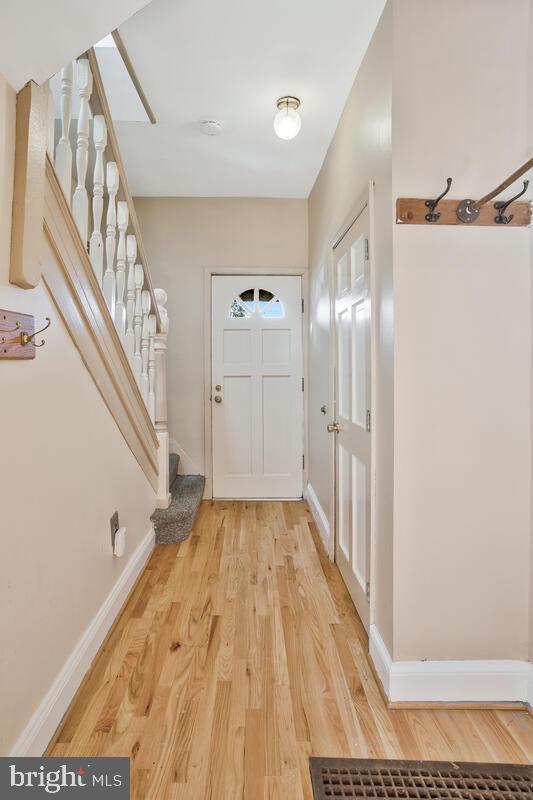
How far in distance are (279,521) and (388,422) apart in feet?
6.31

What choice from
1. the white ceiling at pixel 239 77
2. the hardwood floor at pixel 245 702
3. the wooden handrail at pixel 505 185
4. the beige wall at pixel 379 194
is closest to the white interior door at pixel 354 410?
the beige wall at pixel 379 194

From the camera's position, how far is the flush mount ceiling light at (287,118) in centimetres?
225

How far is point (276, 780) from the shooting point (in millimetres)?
1219

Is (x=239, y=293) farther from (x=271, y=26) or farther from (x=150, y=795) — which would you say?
(x=150, y=795)

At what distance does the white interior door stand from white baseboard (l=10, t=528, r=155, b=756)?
3.54 feet

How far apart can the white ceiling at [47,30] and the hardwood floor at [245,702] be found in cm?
185

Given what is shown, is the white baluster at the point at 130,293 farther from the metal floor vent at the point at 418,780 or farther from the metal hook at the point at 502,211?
the metal floor vent at the point at 418,780

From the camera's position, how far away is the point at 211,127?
255cm

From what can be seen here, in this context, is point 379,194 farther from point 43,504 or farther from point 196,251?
point 196,251

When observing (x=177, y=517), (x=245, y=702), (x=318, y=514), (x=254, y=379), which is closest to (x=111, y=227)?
(x=177, y=517)

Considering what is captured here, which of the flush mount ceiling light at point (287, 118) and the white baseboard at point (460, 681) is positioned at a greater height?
the flush mount ceiling light at point (287, 118)

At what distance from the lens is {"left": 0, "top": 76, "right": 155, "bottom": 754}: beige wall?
1.13 m

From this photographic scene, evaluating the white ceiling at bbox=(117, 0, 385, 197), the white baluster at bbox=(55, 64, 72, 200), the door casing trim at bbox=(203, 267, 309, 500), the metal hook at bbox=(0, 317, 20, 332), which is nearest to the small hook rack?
the metal hook at bbox=(0, 317, 20, 332)

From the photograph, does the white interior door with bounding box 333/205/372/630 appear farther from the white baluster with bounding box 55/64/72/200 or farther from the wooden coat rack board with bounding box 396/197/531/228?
the white baluster with bounding box 55/64/72/200
